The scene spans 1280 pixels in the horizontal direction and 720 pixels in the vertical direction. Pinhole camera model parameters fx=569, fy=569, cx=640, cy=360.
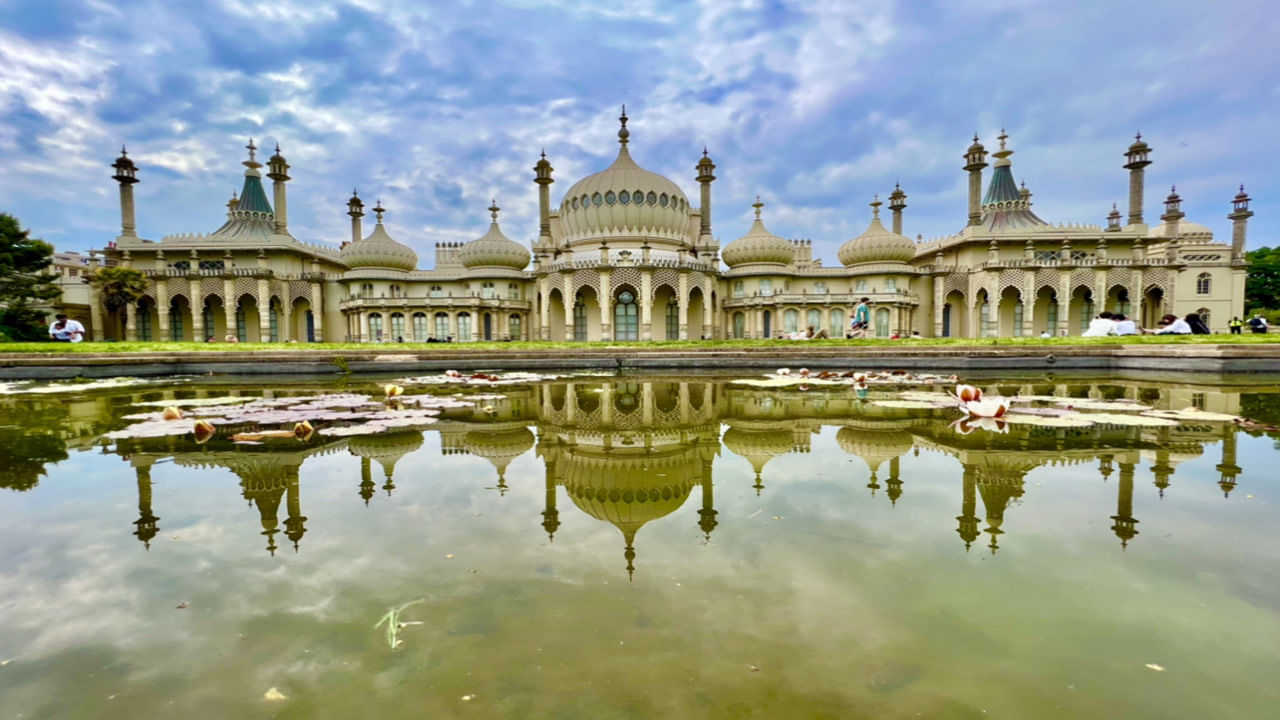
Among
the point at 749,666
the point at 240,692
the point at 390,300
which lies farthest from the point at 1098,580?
the point at 390,300

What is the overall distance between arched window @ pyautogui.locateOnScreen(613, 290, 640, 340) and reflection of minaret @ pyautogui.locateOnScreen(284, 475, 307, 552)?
84.7 ft

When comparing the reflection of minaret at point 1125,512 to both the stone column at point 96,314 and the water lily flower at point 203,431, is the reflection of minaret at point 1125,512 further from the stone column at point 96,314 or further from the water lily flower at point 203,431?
the stone column at point 96,314

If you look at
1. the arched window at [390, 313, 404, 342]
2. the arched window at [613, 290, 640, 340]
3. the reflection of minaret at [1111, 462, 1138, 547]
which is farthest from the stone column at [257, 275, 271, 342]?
the reflection of minaret at [1111, 462, 1138, 547]

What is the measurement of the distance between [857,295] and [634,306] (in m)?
12.0

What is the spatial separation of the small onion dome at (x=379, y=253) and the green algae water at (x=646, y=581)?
29.0 meters

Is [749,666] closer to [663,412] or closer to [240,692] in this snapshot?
[240,692]

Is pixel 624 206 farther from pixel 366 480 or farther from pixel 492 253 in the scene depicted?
pixel 366 480

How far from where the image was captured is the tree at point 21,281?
2573 cm

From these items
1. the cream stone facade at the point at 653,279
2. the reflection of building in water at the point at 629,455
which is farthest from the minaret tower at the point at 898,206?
the reflection of building in water at the point at 629,455

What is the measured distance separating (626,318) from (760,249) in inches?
339

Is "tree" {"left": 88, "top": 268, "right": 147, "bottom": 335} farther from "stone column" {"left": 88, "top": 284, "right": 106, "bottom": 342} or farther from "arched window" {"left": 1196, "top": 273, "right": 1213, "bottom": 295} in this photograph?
"arched window" {"left": 1196, "top": 273, "right": 1213, "bottom": 295}

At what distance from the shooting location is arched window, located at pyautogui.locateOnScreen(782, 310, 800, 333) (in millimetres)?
31031

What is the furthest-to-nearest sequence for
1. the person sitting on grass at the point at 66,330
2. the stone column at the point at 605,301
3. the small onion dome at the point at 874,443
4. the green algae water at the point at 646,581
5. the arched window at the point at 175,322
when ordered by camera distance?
the arched window at the point at 175,322, the stone column at the point at 605,301, the person sitting on grass at the point at 66,330, the small onion dome at the point at 874,443, the green algae water at the point at 646,581

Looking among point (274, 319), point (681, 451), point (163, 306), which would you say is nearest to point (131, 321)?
point (163, 306)
